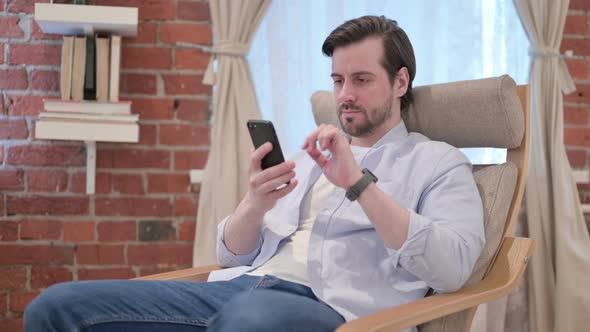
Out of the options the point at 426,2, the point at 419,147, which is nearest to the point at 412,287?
the point at 419,147

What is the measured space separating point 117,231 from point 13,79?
64 centimetres

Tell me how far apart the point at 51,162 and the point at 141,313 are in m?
1.15

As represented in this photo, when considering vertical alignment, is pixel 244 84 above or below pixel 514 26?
below

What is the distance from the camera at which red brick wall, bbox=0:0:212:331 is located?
2289 millimetres

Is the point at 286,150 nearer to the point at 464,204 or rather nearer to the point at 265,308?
the point at 464,204

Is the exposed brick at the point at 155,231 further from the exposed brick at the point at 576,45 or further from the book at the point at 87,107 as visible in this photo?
the exposed brick at the point at 576,45

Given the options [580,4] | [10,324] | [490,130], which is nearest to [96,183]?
[10,324]

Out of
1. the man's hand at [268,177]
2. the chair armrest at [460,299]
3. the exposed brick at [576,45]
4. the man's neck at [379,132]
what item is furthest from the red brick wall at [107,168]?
the exposed brick at [576,45]

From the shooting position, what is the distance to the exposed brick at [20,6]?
228 cm

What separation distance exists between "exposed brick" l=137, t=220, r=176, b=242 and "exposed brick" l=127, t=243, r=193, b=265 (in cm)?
3

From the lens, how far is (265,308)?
1.12m

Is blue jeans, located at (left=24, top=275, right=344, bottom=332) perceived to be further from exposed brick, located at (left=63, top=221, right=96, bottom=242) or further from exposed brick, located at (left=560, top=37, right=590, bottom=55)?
exposed brick, located at (left=560, top=37, right=590, bottom=55)

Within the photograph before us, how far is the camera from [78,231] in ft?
7.60

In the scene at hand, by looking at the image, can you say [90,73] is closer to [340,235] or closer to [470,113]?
[340,235]
